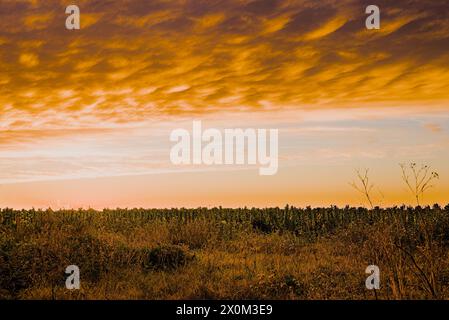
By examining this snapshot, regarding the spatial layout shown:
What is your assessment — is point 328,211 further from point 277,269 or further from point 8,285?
point 8,285

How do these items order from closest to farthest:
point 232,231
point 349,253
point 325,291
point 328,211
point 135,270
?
point 325,291
point 135,270
point 349,253
point 232,231
point 328,211

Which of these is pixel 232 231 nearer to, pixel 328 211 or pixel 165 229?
pixel 165 229

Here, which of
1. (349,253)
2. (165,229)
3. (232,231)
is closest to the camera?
(349,253)

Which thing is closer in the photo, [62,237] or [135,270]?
[135,270]

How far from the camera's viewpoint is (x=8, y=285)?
32.0 feet

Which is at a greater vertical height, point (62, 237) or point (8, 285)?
point (62, 237)

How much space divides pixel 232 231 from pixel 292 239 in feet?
8.13

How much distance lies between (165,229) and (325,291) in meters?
9.81

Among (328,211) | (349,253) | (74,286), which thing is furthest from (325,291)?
(328,211)

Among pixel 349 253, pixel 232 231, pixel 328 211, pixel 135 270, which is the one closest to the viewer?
pixel 135 270

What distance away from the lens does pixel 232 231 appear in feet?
65.8
